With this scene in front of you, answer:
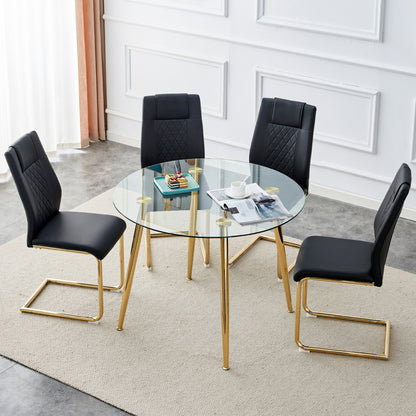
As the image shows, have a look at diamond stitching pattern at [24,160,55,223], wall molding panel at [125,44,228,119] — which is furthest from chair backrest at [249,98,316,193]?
diamond stitching pattern at [24,160,55,223]

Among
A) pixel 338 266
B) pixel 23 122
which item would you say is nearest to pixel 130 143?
pixel 23 122

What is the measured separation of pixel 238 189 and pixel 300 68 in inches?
68.7

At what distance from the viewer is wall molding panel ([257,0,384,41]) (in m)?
4.46

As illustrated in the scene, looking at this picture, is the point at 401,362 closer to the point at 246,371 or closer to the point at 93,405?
the point at 246,371

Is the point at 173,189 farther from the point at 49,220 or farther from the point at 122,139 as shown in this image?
the point at 122,139

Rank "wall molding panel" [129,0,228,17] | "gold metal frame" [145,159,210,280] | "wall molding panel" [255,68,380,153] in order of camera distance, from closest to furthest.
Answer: "gold metal frame" [145,159,210,280] → "wall molding panel" [255,68,380,153] → "wall molding panel" [129,0,228,17]

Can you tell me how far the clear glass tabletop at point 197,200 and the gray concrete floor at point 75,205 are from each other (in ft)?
2.78

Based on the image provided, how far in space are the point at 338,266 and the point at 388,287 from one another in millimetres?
804

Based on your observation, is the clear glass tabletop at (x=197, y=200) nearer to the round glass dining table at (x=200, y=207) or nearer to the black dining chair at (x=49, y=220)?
the round glass dining table at (x=200, y=207)

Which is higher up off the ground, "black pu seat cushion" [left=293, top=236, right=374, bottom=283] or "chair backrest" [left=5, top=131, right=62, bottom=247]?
"chair backrest" [left=5, top=131, right=62, bottom=247]

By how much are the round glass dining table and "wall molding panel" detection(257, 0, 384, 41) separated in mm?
1321

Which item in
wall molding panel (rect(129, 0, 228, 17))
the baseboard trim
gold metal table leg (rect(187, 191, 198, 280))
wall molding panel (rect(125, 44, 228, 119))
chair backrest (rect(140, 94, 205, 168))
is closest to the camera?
gold metal table leg (rect(187, 191, 198, 280))

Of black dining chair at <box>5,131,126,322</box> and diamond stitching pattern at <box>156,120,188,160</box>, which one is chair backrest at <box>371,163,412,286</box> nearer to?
black dining chair at <box>5,131,126,322</box>

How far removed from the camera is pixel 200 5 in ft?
17.2
